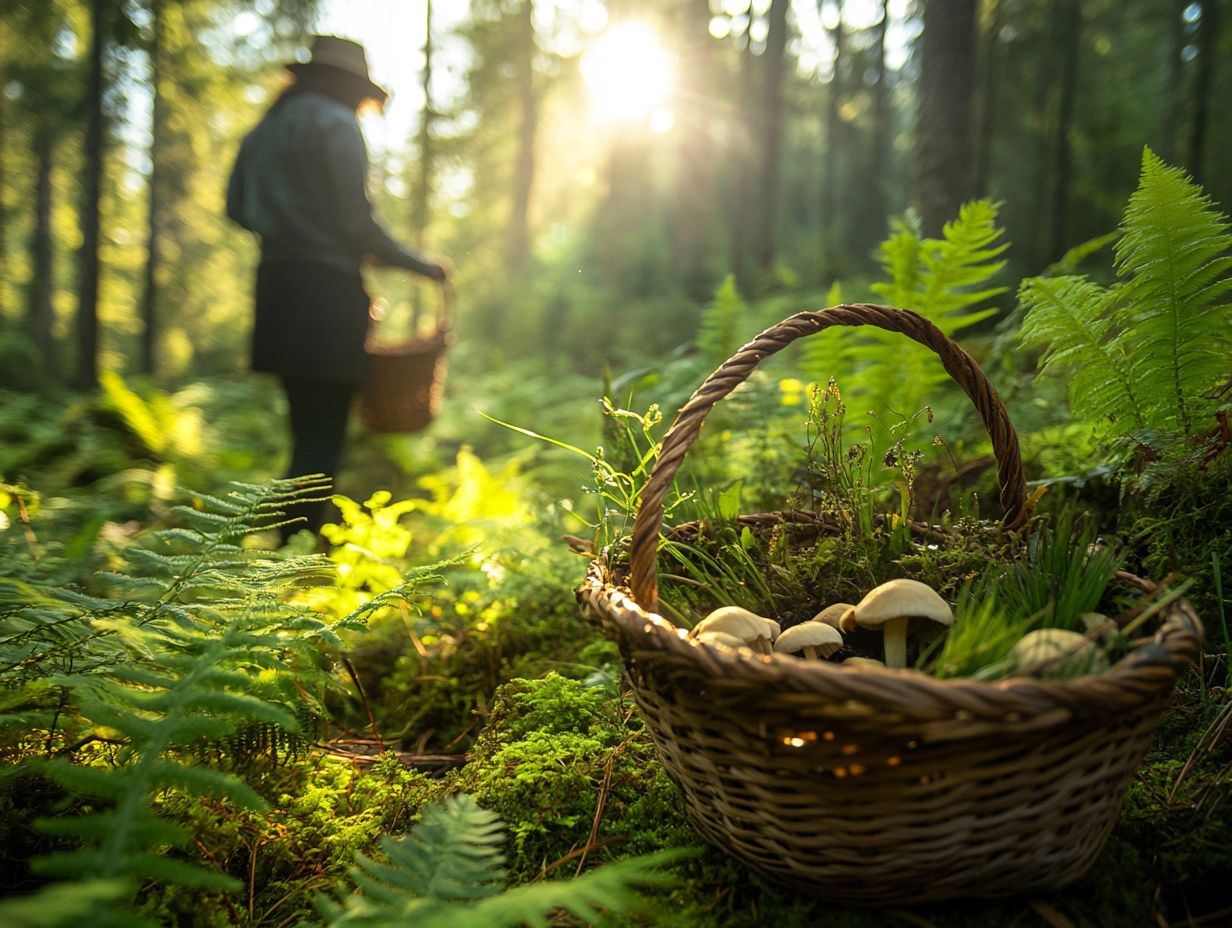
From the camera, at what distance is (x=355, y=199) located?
445cm

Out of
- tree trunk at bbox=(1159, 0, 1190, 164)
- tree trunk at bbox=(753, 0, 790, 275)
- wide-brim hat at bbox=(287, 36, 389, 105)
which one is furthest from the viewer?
tree trunk at bbox=(1159, 0, 1190, 164)

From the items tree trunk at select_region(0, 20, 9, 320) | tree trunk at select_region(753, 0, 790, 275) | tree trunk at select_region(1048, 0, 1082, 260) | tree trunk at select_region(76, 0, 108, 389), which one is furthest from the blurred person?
tree trunk at select_region(1048, 0, 1082, 260)

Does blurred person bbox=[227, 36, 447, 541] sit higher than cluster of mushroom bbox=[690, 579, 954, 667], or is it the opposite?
Result: blurred person bbox=[227, 36, 447, 541]

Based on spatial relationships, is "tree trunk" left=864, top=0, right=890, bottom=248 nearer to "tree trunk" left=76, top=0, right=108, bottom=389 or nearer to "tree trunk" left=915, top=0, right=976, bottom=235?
"tree trunk" left=915, top=0, right=976, bottom=235

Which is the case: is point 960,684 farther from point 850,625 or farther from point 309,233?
point 309,233

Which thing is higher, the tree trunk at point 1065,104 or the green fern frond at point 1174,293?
the tree trunk at point 1065,104

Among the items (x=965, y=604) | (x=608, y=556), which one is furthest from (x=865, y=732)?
(x=608, y=556)

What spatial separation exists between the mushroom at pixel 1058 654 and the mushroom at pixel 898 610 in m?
0.20

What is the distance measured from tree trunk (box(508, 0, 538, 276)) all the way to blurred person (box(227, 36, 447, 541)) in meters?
13.6

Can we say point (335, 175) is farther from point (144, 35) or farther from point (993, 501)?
point (144, 35)

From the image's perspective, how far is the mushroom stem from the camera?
1531 millimetres

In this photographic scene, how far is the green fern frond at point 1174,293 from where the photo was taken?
201cm

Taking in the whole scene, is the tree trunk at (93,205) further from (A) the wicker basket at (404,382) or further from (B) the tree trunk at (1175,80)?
(B) the tree trunk at (1175,80)

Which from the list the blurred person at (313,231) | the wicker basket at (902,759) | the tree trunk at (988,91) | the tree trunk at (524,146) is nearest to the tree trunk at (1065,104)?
the tree trunk at (988,91)
